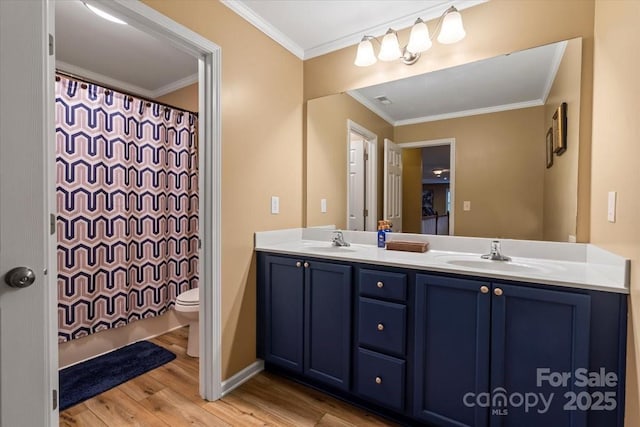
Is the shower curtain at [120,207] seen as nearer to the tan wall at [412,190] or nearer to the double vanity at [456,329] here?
the double vanity at [456,329]

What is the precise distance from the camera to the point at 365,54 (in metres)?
1.99

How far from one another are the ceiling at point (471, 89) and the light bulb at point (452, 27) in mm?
174

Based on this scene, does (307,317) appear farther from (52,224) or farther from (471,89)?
(471,89)

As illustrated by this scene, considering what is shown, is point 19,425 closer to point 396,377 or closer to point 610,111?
point 396,377

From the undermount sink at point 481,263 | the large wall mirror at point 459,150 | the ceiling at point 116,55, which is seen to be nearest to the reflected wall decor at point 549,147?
the large wall mirror at point 459,150

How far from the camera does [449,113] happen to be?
6.25 feet

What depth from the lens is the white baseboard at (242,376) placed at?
180 cm

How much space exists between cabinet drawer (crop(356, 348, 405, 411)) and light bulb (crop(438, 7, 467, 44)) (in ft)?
5.91

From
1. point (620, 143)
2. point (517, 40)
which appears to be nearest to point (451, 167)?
point (517, 40)

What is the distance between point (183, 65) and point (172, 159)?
84 cm

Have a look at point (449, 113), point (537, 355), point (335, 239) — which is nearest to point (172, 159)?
point (335, 239)

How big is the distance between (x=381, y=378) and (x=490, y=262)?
33.5 inches

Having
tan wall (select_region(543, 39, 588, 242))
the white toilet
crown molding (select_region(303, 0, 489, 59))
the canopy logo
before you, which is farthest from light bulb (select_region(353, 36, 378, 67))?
the white toilet

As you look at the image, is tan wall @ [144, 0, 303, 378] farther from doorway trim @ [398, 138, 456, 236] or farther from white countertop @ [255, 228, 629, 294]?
doorway trim @ [398, 138, 456, 236]
